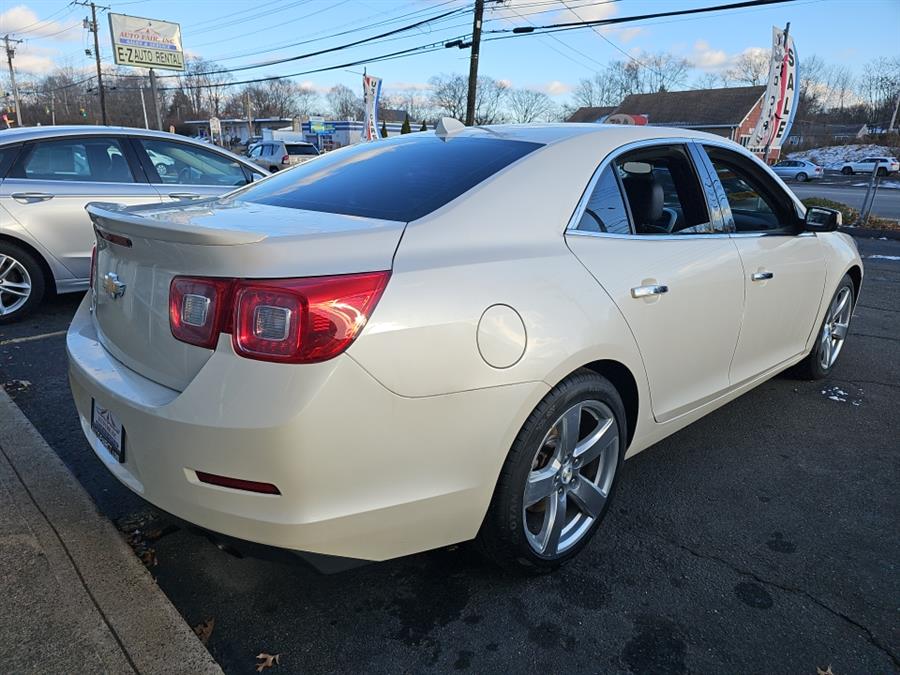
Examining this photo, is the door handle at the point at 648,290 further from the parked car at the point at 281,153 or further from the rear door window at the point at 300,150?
the rear door window at the point at 300,150

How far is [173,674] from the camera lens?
178 cm

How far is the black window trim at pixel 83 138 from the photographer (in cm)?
522

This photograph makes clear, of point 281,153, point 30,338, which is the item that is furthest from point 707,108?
point 30,338

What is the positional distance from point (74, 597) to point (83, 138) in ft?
15.9

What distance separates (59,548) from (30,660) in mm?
544

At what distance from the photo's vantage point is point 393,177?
8.06ft

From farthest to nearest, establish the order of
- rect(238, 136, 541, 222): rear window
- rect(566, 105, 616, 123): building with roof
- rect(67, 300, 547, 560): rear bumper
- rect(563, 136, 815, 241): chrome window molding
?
1. rect(566, 105, 616, 123): building with roof
2. rect(563, 136, 815, 241): chrome window molding
3. rect(238, 136, 541, 222): rear window
4. rect(67, 300, 547, 560): rear bumper

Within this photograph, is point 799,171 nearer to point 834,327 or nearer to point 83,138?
point 834,327

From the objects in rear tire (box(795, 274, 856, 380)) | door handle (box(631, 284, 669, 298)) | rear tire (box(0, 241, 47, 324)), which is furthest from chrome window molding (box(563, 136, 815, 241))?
rear tire (box(0, 241, 47, 324))

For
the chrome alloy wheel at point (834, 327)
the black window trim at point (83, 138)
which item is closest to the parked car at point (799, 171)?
the chrome alloy wheel at point (834, 327)

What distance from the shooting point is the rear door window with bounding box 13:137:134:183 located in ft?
17.4

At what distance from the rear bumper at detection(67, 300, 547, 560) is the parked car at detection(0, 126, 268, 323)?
4.04m

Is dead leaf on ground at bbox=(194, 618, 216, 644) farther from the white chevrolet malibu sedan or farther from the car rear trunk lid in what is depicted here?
the car rear trunk lid

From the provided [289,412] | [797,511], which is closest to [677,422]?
[797,511]
